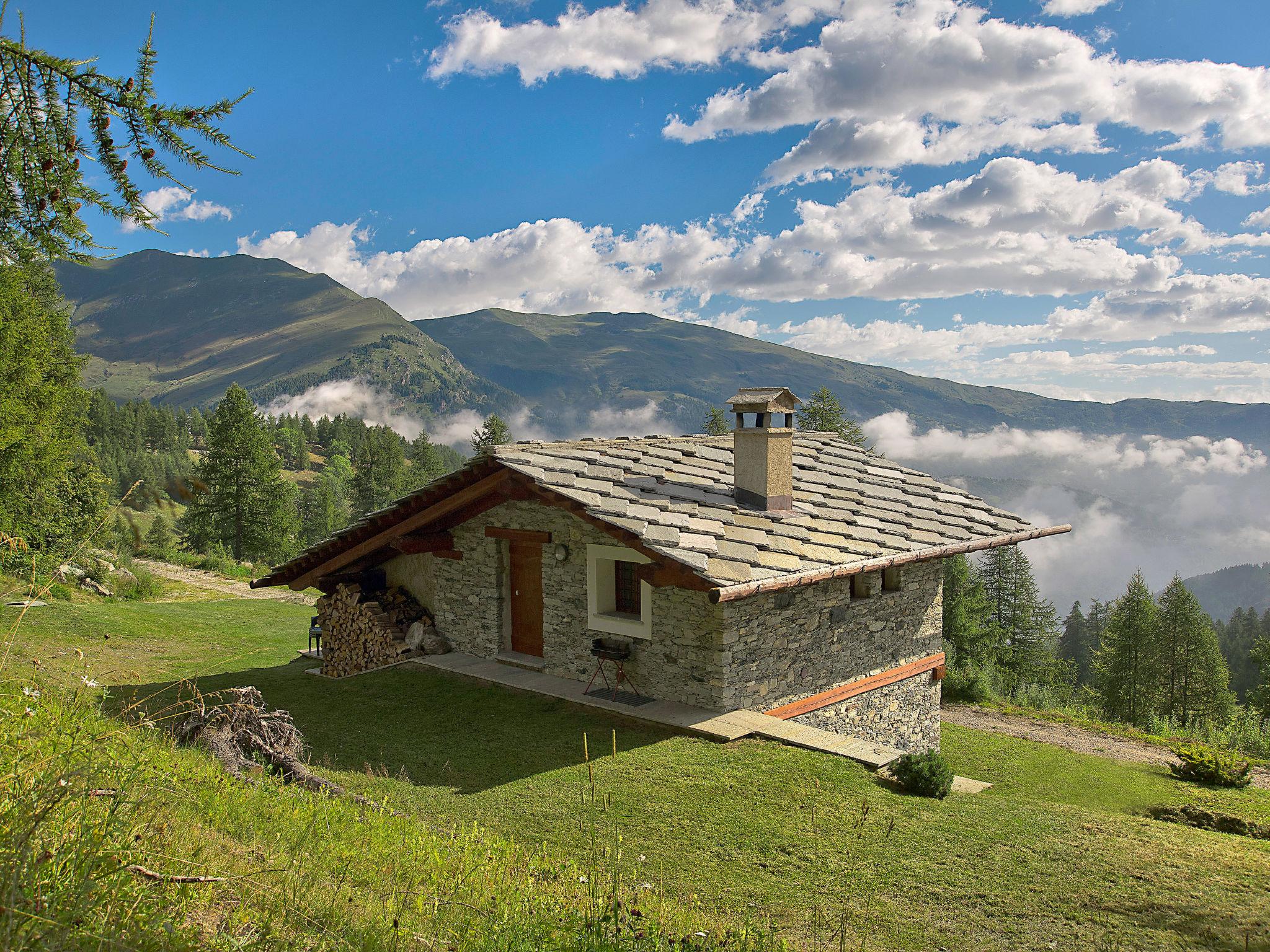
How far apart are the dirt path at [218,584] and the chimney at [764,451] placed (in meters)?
22.4

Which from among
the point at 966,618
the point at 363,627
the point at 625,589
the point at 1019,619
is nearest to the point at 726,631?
the point at 625,589

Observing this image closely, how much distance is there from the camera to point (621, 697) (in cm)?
1165

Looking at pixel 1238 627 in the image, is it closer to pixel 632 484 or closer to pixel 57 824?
pixel 632 484

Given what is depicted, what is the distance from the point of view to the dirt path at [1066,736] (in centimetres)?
1753

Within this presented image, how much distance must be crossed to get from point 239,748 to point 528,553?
19.5ft

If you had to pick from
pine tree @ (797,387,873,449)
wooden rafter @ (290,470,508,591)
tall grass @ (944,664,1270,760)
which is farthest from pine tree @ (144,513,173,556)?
tall grass @ (944,664,1270,760)

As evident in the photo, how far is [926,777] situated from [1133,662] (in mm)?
41855

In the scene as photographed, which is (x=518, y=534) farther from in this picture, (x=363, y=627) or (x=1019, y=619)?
(x=1019, y=619)

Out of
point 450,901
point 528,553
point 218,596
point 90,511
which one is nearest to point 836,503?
point 528,553

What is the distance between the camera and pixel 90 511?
31625mm

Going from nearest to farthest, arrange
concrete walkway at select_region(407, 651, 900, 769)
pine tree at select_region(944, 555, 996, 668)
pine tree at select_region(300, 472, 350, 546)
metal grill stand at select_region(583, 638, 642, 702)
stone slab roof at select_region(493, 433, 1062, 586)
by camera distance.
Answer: concrete walkway at select_region(407, 651, 900, 769)
stone slab roof at select_region(493, 433, 1062, 586)
metal grill stand at select_region(583, 638, 642, 702)
pine tree at select_region(944, 555, 996, 668)
pine tree at select_region(300, 472, 350, 546)

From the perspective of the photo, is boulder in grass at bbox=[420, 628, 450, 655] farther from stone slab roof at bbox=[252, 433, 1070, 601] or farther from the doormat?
the doormat

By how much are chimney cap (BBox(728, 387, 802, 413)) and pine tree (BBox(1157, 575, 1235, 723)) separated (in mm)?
39237

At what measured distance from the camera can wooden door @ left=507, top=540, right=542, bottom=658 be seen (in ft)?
44.3
